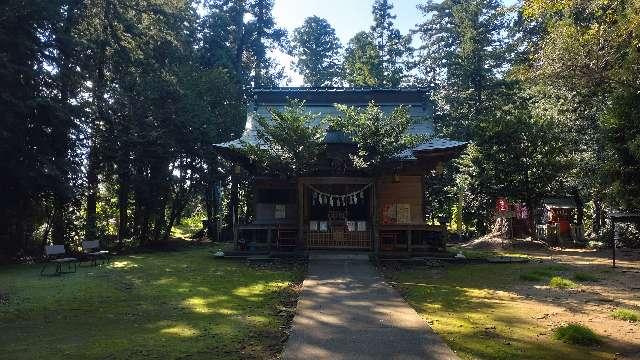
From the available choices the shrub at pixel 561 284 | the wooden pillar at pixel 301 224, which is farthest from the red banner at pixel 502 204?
the shrub at pixel 561 284

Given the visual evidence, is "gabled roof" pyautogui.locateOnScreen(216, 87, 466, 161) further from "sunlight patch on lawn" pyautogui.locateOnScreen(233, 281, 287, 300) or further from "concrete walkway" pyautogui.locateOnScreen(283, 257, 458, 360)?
"concrete walkway" pyautogui.locateOnScreen(283, 257, 458, 360)

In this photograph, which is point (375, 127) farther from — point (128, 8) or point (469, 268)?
point (128, 8)

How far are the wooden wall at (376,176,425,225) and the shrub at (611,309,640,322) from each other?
11.1 meters

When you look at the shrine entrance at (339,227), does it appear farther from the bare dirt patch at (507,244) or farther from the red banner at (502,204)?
the red banner at (502,204)

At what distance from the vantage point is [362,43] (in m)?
40.4

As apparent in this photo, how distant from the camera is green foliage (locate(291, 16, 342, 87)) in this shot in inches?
1799

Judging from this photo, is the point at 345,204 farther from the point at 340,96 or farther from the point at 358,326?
the point at 358,326

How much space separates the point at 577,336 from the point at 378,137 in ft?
33.5

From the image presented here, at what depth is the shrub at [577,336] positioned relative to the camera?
6.18 m

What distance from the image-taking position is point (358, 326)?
7.05 metres

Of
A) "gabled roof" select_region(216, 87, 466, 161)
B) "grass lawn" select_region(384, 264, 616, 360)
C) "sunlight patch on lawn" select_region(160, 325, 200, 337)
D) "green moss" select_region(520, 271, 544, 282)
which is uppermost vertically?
"gabled roof" select_region(216, 87, 466, 161)

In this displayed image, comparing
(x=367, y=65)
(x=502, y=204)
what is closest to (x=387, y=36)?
(x=367, y=65)

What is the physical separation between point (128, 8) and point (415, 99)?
15299 millimetres

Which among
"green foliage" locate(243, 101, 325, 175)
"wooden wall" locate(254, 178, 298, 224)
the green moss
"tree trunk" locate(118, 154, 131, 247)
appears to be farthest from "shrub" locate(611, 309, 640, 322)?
"tree trunk" locate(118, 154, 131, 247)
